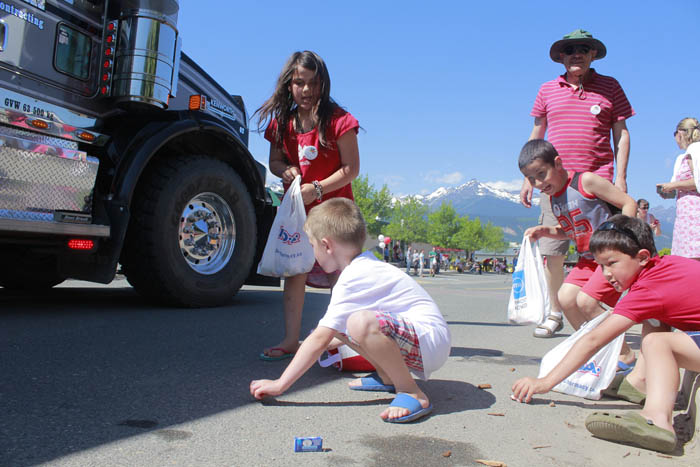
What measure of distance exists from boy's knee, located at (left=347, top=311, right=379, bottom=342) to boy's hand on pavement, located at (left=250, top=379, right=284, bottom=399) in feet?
1.15

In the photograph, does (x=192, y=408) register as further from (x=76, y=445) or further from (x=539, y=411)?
(x=539, y=411)

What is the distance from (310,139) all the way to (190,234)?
1.81 metres

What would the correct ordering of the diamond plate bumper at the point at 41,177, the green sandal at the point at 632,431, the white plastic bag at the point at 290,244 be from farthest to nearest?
the diamond plate bumper at the point at 41,177 < the white plastic bag at the point at 290,244 < the green sandal at the point at 632,431

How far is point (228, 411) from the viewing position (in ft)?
6.90

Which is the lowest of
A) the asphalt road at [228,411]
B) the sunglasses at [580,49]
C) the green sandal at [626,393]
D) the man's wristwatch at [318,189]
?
the asphalt road at [228,411]

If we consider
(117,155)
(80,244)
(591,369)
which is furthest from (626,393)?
(117,155)

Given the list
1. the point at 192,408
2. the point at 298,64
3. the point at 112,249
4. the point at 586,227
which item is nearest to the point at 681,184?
the point at 586,227

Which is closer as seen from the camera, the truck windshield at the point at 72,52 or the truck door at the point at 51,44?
the truck door at the point at 51,44

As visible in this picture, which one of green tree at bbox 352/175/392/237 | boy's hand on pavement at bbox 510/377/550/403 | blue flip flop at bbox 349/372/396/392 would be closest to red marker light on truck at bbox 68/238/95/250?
blue flip flop at bbox 349/372/396/392

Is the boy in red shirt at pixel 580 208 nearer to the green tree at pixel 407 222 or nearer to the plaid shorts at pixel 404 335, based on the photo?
the plaid shorts at pixel 404 335

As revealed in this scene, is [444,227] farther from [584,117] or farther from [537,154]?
[537,154]

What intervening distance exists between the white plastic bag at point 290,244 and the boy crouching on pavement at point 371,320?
0.68 metres

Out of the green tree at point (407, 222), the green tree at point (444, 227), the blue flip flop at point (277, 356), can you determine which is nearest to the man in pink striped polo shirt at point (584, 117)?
the blue flip flop at point (277, 356)

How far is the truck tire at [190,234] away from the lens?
4.24m
